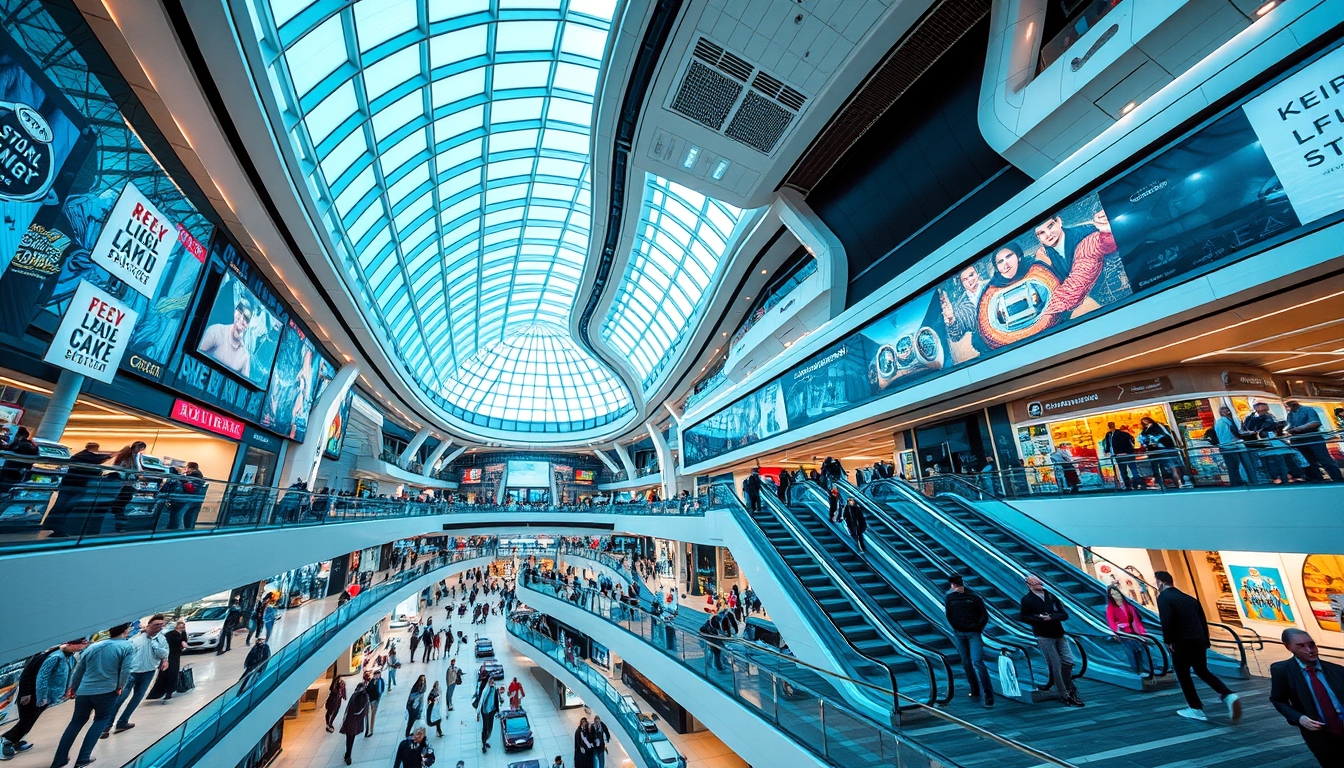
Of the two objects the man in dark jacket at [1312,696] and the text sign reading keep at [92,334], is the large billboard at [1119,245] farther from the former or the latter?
the text sign reading keep at [92,334]

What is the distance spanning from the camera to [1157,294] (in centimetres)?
768

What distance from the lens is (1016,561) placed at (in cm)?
745

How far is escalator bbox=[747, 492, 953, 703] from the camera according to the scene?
5.35m

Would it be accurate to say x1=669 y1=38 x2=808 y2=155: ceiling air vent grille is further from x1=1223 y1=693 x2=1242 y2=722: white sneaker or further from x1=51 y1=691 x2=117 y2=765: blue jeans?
x1=51 y1=691 x2=117 y2=765: blue jeans

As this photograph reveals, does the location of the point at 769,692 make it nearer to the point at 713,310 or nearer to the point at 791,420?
the point at 791,420

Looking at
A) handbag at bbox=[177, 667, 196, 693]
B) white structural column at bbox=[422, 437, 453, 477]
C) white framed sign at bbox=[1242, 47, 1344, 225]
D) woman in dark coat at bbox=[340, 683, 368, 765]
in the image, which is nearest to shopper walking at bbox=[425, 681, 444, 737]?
woman in dark coat at bbox=[340, 683, 368, 765]

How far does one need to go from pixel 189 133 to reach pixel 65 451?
596cm

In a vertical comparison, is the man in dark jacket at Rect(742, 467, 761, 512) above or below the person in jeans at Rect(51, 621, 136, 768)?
above

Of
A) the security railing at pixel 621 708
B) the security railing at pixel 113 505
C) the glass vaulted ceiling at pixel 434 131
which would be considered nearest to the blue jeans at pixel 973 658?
the security railing at pixel 621 708

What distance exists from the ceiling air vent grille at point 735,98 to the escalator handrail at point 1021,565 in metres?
9.55

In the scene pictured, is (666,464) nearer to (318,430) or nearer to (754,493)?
(318,430)

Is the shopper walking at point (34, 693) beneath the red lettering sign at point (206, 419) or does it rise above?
beneath

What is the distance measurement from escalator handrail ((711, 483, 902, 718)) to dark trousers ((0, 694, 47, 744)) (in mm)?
8599

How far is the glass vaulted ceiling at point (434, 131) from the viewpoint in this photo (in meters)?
10.2
